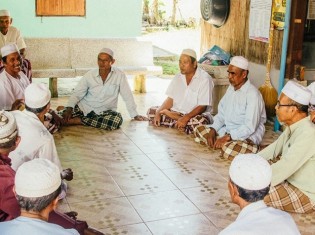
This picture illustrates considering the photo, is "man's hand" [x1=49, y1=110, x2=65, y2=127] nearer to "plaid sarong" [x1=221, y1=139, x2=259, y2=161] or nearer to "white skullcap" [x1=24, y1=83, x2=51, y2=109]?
"plaid sarong" [x1=221, y1=139, x2=259, y2=161]

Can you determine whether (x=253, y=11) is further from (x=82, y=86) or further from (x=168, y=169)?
(x=168, y=169)

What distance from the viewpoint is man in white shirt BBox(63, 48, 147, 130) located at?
665cm

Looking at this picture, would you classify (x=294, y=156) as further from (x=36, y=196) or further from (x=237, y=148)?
(x=36, y=196)

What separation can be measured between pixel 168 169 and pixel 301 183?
5.22ft

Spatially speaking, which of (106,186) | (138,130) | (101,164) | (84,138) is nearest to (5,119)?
(106,186)

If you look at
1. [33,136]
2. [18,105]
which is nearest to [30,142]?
[33,136]

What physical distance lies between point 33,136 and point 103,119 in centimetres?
284

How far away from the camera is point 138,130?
21.9 feet

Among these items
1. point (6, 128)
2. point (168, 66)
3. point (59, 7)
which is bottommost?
point (168, 66)

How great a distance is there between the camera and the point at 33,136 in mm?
3797

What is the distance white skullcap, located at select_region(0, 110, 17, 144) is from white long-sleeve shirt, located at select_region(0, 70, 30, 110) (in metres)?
2.69

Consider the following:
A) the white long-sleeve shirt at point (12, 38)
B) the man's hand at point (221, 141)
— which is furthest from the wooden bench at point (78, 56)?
the man's hand at point (221, 141)

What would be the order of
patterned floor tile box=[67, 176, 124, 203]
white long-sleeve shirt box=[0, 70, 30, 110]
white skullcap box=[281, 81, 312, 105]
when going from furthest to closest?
white long-sleeve shirt box=[0, 70, 30, 110], patterned floor tile box=[67, 176, 124, 203], white skullcap box=[281, 81, 312, 105]

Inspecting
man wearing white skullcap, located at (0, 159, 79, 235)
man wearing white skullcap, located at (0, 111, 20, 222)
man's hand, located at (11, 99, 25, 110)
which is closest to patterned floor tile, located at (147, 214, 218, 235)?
man wearing white skullcap, located at (0, 111, 20, 222)
